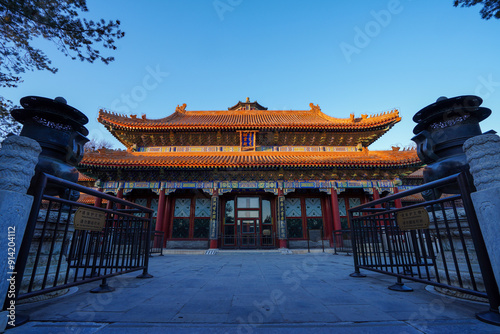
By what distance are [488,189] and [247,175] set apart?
909 centimetres

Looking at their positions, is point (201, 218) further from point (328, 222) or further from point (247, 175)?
point (328, 222)

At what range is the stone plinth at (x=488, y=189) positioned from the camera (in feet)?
4.71

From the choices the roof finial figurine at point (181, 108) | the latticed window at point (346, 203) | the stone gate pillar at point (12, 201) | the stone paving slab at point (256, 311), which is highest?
the roof finial figurine at point (181, 108)

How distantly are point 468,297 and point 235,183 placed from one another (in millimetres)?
8727

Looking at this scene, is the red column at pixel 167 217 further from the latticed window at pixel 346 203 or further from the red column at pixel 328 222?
the latticed window at pixel 346 203

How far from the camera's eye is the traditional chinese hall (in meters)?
9.75

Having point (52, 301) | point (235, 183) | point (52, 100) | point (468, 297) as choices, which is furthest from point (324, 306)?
point (235, 183)

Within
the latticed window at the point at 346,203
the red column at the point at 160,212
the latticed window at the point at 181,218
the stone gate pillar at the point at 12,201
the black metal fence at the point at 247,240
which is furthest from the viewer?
the latticed window at the point at 346,203

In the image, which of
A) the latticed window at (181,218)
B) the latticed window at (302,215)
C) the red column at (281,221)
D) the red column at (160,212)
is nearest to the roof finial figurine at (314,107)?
the latticed window at (302,215)

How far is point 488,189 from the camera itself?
57.6 inches

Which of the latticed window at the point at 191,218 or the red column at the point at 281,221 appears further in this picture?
the latticed window at the point at 191,218

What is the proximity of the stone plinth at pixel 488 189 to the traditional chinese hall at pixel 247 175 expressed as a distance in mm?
7899

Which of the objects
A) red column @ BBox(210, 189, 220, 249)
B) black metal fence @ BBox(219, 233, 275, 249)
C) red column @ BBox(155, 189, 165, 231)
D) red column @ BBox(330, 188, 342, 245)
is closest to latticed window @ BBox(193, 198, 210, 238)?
red column @ BBox(210, 189, 220, 249)

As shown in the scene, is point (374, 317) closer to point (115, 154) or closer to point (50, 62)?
point (50, 62)
